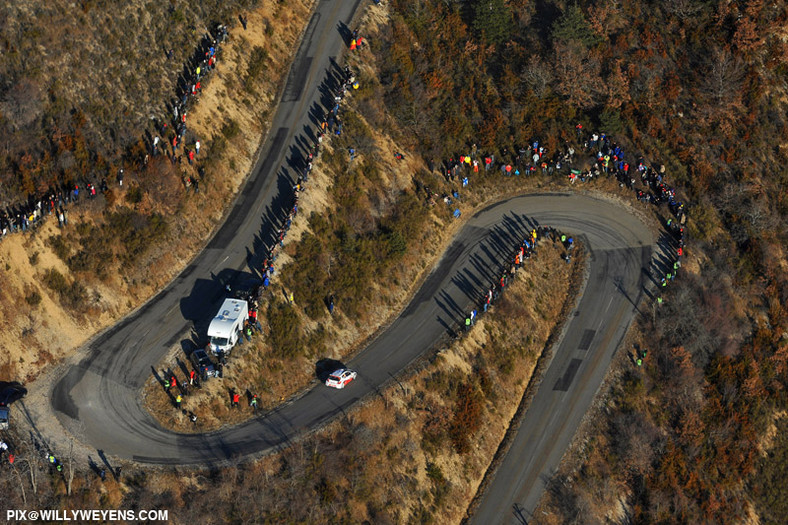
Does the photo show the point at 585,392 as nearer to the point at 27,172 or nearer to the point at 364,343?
the point at 364,343

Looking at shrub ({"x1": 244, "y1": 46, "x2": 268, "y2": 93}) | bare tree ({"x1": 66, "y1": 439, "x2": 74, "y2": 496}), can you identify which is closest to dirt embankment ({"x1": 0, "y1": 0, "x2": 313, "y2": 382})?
shrub ({"x1": 244, "y1": 46, "x2": 268, "y2": 93})

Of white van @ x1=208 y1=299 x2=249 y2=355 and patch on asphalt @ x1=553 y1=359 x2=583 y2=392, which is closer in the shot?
white van @ x1=208 y1=299 x2=249 y2=355

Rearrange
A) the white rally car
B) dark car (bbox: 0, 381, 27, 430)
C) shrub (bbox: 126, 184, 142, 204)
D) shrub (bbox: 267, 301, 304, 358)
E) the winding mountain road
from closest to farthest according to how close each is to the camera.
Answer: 1. dark car (bbox: 0, 381, 27, 430)
2. the winding mountain road
3. the white rally car
4. shrub (bbox: 267, 301, 304, 358)
5. shrub (bbox: 126, 184, 142, 204)

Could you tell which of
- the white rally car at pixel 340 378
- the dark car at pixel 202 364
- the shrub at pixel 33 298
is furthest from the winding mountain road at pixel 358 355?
the shrub at pixel 33 298

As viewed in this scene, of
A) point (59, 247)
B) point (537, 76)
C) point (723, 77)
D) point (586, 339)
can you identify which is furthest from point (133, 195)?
point (723, 77)

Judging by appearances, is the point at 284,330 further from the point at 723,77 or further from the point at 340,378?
the point at 723,77

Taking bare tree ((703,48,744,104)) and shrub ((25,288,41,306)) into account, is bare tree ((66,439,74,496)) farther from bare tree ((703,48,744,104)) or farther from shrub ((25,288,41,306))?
bare tree ((703,48,744,104))
